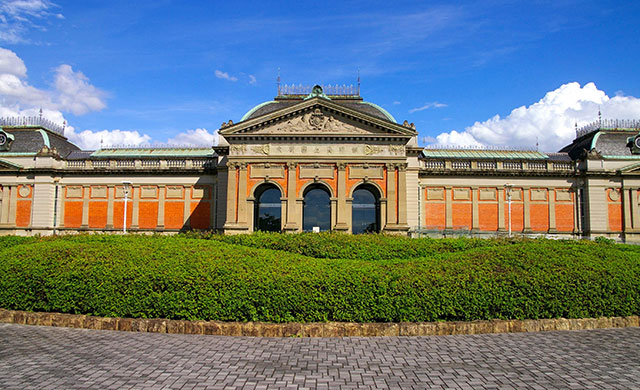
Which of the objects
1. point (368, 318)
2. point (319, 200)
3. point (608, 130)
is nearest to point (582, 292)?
point (368, 318)

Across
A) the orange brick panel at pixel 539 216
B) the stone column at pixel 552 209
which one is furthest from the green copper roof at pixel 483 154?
the orange brick panel at pixel 539 216

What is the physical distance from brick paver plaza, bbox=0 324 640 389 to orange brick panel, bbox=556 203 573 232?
1316 inches

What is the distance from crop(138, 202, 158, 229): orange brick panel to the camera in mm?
41062

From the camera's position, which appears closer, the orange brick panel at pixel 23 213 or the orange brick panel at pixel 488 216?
the orange brick panel at pixel 488 216

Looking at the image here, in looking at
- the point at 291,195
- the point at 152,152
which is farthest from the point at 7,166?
the point at 291,195

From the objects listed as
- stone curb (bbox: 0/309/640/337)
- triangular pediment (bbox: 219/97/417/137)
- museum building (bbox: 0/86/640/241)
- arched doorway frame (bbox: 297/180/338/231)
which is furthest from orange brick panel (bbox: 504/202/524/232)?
stone curb (bbox: 0/309/640/337)

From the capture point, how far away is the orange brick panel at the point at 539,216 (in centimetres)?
4034

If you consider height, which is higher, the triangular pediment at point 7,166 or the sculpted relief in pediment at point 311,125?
the sculpted relief in pediment at point 311,125

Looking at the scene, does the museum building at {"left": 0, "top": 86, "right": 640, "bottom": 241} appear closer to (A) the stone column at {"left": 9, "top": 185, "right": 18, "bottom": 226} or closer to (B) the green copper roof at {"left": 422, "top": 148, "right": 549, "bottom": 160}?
(A) the stone column at {"left": 9, "top": 185, "right": 18, "bottom": 226}

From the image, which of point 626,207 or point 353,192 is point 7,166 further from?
point 626,207

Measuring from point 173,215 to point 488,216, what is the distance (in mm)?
31512

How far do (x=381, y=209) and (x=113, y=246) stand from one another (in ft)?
78.3

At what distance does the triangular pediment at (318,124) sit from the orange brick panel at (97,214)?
16.5 m

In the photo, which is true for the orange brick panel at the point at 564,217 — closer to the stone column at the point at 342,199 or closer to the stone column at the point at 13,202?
the stone column at the point at 342,199
